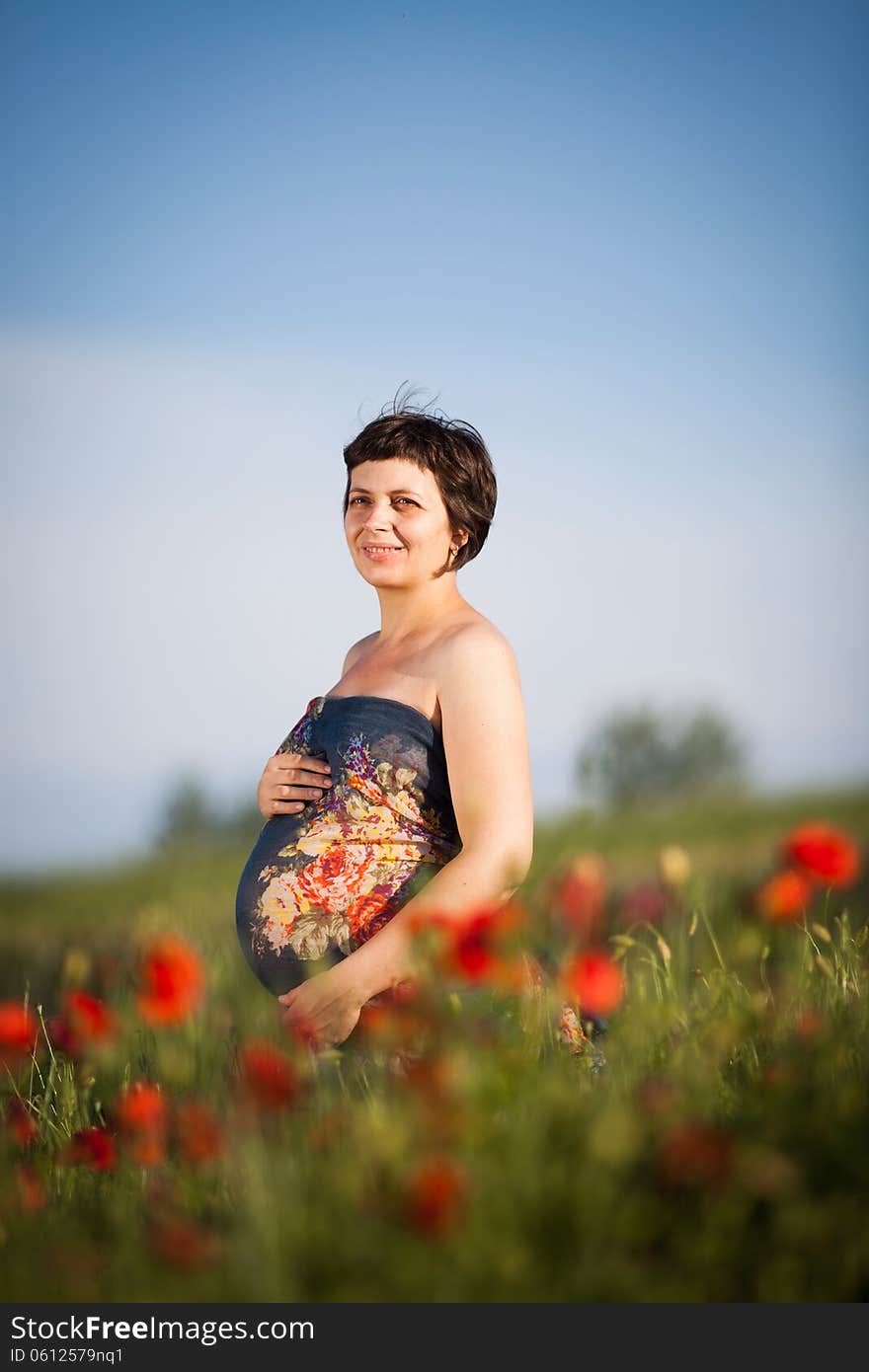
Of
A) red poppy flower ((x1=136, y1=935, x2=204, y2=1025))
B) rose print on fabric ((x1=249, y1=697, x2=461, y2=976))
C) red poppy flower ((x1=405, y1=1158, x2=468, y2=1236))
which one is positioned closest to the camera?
red poppy flower ((x1=405, y1=1158, x2=468, y2=1236))

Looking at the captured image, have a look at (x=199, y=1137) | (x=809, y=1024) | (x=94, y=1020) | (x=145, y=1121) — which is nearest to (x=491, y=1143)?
(x=199, y=1137)

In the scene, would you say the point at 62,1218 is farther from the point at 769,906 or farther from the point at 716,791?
the point at 716,791

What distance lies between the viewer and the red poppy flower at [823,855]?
6.70 feet

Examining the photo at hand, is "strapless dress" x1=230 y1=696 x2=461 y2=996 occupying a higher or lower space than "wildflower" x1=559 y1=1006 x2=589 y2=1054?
higher

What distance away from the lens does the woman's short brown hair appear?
10.5 ft

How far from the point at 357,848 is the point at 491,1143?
1.27 metres

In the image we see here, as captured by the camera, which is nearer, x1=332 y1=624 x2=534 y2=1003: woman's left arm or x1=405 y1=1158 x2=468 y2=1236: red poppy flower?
x1=405 y1=1158 x2=468 y2=1236: red poppy flower

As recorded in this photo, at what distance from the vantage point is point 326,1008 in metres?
2.74

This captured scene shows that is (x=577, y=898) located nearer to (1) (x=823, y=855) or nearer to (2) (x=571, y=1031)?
(1) (x=823, y=855)

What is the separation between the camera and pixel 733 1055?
2.67 meters

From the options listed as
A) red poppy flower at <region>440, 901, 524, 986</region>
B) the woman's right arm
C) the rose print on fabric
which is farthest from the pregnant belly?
red poppy flower at <region>440, 901, 524, 986</region>

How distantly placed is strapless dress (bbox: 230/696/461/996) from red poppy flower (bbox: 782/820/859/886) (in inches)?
40.2

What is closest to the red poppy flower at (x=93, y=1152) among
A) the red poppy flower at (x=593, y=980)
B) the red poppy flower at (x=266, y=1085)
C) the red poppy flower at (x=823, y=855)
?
the red poppy flower at (x=266, y=1085)

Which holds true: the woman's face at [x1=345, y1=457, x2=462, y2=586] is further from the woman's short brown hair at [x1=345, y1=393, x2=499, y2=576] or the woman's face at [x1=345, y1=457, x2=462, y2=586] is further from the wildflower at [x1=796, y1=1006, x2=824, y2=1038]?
the wildflower at [x1=796, y1=1006, x2=824, y2=1038]
